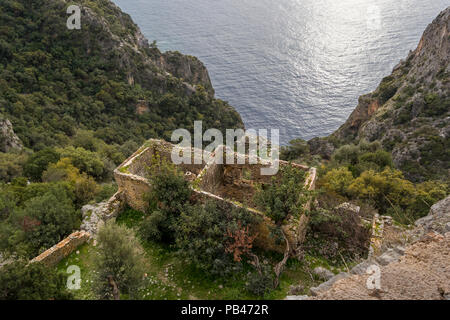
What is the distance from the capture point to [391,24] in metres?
117

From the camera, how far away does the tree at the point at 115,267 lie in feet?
31.9

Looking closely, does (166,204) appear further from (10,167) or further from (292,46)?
(292,46)

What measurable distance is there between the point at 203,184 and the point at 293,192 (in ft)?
14.1

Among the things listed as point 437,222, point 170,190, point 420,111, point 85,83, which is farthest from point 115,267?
point 85,83

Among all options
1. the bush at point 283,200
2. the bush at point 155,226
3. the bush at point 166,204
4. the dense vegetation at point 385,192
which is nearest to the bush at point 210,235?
the bush at point 283,200

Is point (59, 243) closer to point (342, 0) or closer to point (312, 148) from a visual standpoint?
point (312, 148)

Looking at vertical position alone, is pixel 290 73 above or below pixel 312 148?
above

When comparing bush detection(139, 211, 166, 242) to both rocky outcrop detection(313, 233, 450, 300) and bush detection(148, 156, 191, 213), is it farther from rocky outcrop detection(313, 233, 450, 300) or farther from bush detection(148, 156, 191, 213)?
rocky outcrop detection(313, 233, 450, 300)

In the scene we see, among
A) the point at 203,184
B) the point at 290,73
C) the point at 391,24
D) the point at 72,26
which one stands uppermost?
the point at 391,24

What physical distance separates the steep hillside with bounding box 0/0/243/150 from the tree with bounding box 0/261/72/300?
3042cm

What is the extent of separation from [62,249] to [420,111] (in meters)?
40.6

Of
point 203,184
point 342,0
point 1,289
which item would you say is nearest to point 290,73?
point 342,0

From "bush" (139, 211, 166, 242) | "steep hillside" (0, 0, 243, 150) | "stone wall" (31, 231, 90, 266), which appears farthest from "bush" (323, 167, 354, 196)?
"steep hillside" (0, 0, 243, 150)

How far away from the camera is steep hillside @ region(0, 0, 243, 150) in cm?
4262
